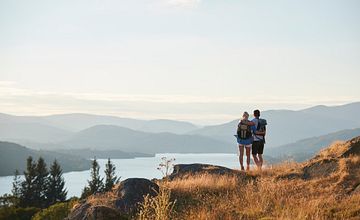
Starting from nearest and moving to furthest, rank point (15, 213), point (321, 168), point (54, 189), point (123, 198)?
1. point (123, 198)
2. point (321, 168)
3. point (15, 213)
4. point (54, 189)

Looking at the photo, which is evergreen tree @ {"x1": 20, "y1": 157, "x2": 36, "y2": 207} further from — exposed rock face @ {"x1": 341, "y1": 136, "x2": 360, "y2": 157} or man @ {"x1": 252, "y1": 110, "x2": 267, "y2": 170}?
exposed rock face @ {"x1": 341, "y1": 136, "x2": 360, "y2": 157}

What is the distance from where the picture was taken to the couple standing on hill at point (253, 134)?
16812 millimetres

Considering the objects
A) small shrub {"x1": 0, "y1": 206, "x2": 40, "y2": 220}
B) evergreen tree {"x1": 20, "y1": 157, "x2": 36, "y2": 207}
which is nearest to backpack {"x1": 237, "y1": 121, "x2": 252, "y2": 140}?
small shrub {"x1": 0, "y1": 206, "x2": 40, "y2": 220}

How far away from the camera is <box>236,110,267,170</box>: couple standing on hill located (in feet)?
55.2

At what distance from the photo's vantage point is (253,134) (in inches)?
672

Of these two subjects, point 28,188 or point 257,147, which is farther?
point 28,188

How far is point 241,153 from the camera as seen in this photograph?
17.4m

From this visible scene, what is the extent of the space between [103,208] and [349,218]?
4.56 meters

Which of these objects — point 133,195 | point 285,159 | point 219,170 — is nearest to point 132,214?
point 133,195

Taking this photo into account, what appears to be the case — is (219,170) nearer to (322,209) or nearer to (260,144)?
(260,144)

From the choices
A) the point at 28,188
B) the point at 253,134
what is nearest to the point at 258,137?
the point at 253,134

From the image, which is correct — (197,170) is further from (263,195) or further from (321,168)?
(263,195)

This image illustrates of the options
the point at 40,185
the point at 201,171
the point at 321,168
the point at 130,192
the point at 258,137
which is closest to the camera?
the point at 130,192

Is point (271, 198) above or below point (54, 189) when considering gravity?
above
